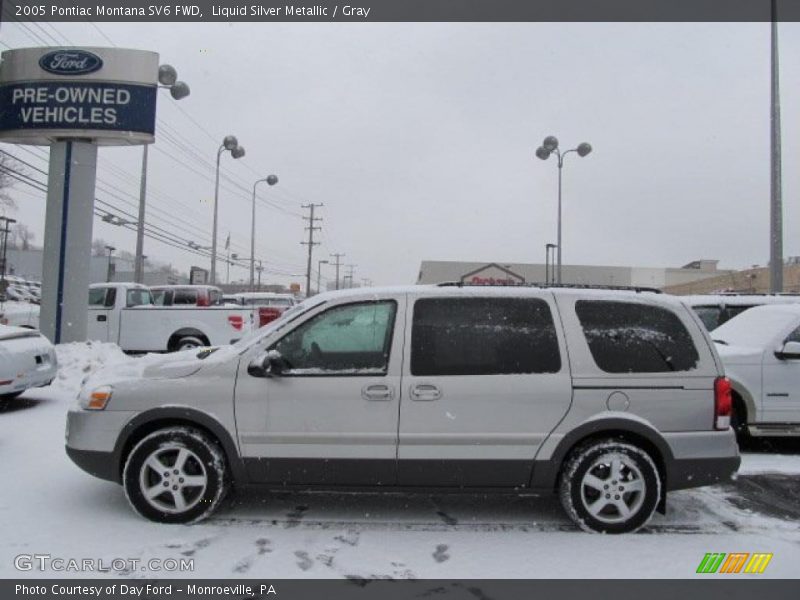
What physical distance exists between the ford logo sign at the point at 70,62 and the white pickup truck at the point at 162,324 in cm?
459

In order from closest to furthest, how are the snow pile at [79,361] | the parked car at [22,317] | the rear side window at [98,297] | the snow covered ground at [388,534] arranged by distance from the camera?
the snow covered ground at [388,534], the snow pile at [79,361], the rear side window at [98,297], the parked car at [22,317]

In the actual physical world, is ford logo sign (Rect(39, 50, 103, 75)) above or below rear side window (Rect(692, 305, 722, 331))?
above

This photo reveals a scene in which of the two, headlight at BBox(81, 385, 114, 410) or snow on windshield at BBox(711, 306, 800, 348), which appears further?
snow on windshield at BBox(711, 306, 800, 348)

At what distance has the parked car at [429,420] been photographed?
461 cm

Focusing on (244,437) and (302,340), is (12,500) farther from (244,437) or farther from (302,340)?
(302,340)

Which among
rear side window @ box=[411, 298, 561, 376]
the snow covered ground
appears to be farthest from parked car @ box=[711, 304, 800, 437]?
rear side window @ box=[411, 298, 561, 376]

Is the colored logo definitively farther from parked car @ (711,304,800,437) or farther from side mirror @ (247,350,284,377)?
parked car @ (711,304,800,437)

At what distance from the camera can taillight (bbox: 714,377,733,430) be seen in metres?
4.70

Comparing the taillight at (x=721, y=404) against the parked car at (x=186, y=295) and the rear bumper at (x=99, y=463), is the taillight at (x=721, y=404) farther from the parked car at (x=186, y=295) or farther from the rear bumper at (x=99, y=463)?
the parked car at (x=186, y=295)

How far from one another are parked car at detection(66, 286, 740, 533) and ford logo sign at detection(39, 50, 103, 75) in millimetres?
9924

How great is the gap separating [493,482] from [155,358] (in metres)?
2.75

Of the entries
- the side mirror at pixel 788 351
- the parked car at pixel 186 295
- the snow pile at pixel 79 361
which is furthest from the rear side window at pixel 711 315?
the parked car at pixel 186 295

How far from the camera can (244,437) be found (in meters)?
4.65

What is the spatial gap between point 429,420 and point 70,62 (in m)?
11.5
